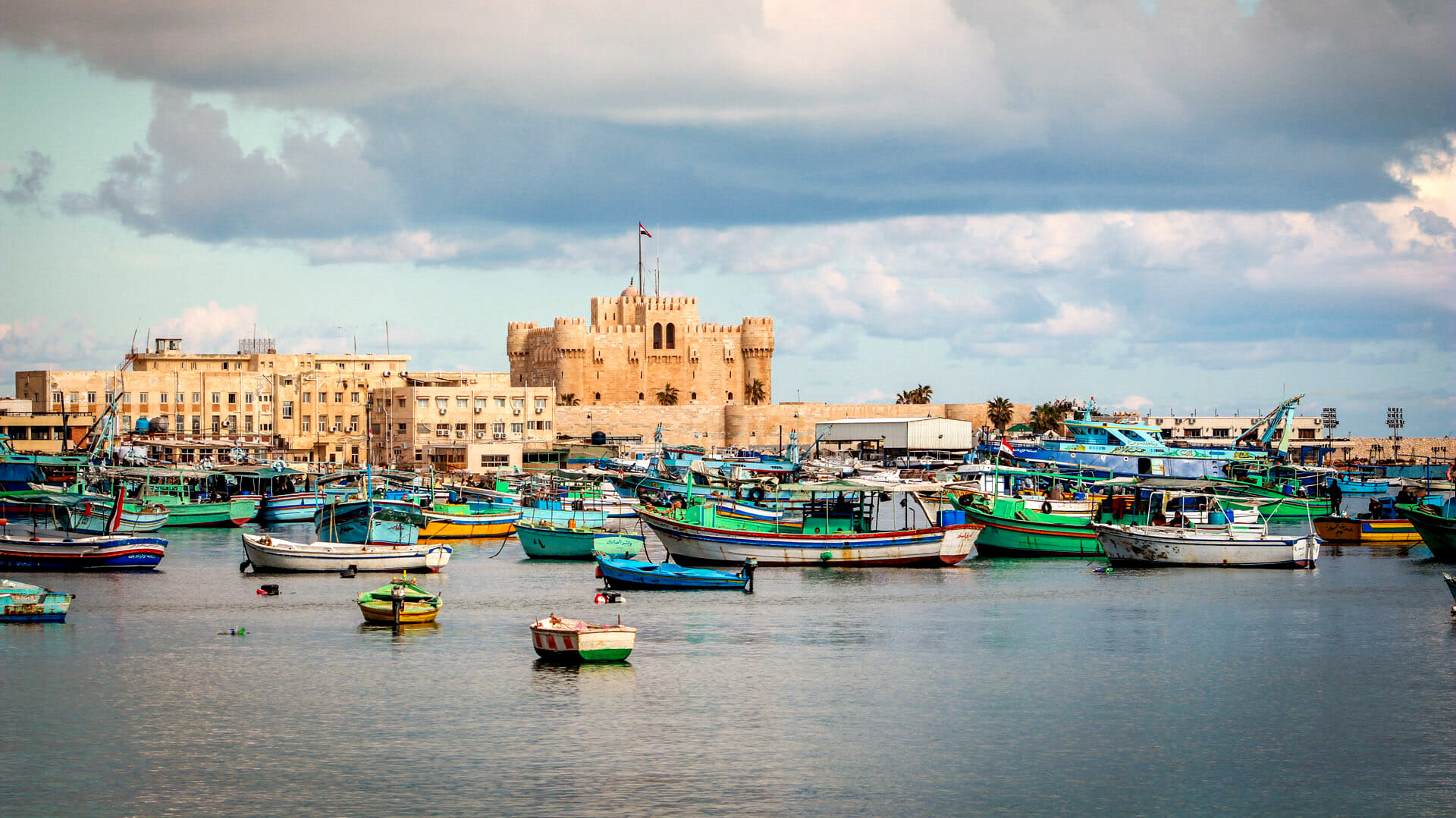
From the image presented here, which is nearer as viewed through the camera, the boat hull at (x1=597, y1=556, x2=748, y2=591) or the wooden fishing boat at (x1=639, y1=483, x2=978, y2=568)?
the boat hull at (x1=597, y1=556, x2=748, y2=591)

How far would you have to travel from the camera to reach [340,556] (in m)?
47.5

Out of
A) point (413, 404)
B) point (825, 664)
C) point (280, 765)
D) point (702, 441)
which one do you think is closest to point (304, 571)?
point (825, 664)

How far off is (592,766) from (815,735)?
4183 mm

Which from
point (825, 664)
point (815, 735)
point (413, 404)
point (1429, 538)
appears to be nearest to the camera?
point (815, 735)

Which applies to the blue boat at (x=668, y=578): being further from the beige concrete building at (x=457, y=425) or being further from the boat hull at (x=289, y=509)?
the beige concrete building at (x=457, y=425)

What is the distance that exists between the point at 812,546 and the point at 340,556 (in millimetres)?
14626

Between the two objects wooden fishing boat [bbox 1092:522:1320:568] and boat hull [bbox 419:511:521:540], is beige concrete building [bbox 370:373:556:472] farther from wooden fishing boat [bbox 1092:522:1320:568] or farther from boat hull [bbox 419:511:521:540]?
wooden fishing boat [bbox 1092:522:1320:568]

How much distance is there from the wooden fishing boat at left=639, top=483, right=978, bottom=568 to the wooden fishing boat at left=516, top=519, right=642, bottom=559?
3.82 m

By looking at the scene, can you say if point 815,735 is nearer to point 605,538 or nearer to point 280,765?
point 280,765

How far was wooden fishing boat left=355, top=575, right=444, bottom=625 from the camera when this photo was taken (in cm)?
3656

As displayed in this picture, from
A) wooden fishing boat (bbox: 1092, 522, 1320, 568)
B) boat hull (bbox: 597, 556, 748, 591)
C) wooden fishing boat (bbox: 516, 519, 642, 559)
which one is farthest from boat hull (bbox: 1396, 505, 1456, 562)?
wooden fishing boat (bbox: 516, 519, 642, 559)

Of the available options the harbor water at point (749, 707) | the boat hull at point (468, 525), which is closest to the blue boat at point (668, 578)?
the harbor water at point (749, 707)

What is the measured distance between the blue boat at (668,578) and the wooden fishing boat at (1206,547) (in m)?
14.1

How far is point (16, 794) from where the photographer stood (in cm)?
2180
